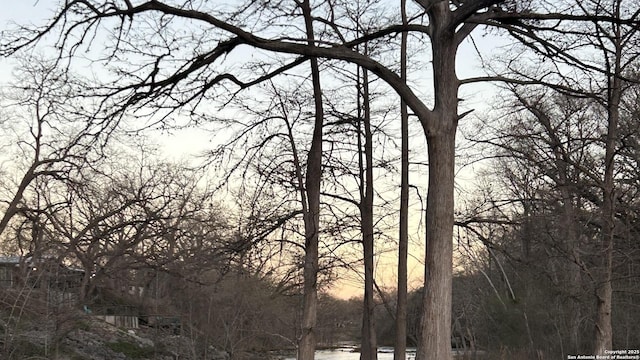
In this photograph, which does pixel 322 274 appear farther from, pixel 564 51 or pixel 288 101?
pixel 564 51

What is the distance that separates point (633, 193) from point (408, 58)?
5.62m

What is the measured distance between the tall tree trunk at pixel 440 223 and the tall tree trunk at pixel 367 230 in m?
7.30

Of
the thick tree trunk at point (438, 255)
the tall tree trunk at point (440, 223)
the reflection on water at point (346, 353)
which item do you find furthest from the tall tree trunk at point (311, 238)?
the reflection on water at point (346, 353)

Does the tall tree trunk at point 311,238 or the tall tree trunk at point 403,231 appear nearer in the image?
the tall tree trunk at point 311,238

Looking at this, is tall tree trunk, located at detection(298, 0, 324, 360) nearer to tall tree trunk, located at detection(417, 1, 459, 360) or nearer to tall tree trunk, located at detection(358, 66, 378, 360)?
tall tree trunk, located at detection(358, 66, 378, 360)

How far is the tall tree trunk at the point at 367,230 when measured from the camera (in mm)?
15516

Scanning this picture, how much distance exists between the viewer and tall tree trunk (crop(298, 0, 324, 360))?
530 inches

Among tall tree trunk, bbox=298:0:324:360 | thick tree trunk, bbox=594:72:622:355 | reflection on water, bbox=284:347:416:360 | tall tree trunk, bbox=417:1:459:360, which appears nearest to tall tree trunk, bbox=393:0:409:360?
tall tree trunk, bbox=298:0:324:360

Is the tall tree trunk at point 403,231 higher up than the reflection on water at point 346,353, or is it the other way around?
the tall tree trunk at point 403,231

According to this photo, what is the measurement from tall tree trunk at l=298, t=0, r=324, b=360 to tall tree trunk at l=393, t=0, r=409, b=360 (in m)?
2.47

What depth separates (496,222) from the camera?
1430 cm

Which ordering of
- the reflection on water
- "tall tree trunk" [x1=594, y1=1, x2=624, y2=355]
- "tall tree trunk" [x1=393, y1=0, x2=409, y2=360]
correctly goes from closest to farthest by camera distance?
"tall tree trunk" [x1=594, y1=1, x2=624, y2=355] < "tall tree trunk" [x1=393, y1=0, x2=409, y2=360] < the reflection on water

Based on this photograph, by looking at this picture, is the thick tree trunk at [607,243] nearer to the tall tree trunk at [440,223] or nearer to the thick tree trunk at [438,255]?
the tall tree trunk at [440,223]

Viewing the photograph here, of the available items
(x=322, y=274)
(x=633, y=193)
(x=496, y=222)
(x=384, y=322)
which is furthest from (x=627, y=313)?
(x=384, y=322)
